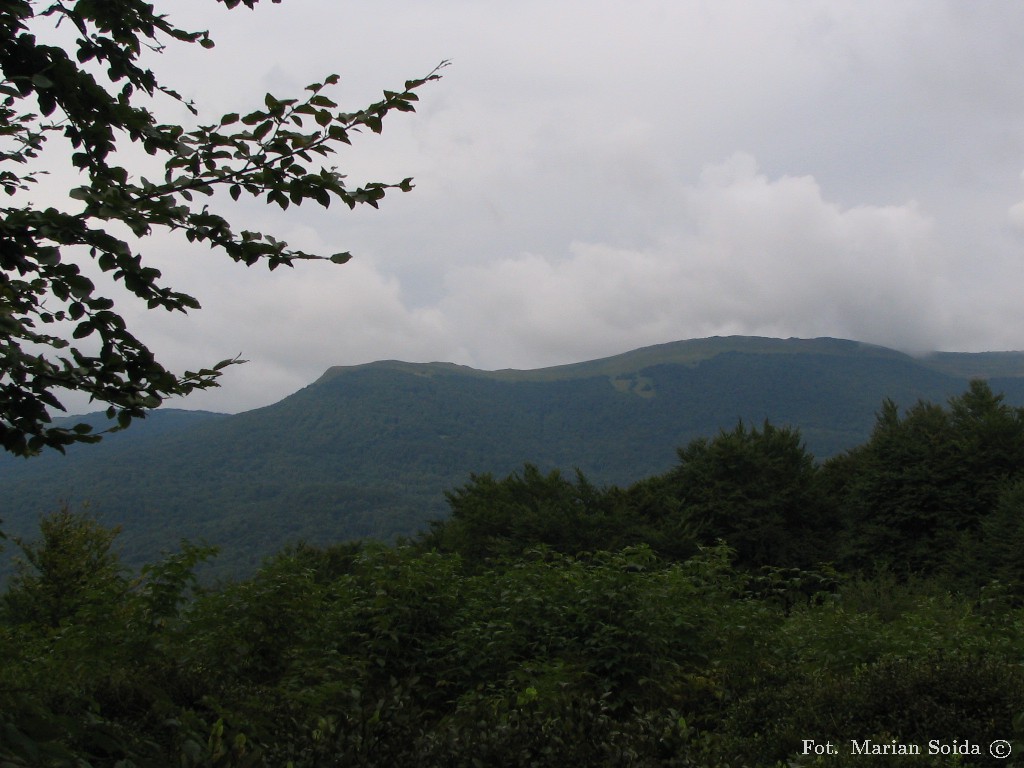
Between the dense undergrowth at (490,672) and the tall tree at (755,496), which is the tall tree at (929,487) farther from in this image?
the dense undergrowth at (490,672)

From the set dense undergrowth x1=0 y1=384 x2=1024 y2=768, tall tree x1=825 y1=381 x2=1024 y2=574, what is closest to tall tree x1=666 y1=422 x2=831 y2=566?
tall tree x1=825 y1=381 x2=1024 y2=574

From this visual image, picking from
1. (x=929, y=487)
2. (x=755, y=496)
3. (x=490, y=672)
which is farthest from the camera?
(x=755, y=496)

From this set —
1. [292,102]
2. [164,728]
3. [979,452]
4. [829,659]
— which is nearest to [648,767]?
[164,728]

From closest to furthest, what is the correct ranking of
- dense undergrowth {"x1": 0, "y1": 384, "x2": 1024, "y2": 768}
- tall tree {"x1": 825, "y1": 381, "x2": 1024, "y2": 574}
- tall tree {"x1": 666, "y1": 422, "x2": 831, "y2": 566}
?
dense undergrowth {"x1": 0, "y1": 384, "x2": 1024, "y2": 768} < tall tree {"x1": 825, "y1": 381, "x2": 1024, "y2": 574} < tall tree {"x1": 666, "y1": 422, "x2": 831, "y2": 566}

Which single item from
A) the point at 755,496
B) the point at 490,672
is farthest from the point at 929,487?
the point at 490,672

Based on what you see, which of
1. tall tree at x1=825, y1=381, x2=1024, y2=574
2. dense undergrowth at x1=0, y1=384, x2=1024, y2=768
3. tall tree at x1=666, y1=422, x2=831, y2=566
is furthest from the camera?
tall tree at x1=666, y1=422, x2=831, y2=566

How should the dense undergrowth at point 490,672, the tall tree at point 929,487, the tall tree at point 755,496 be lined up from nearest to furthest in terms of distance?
the dense undergrowth at point 490,672 < the tall tree at point 929,487 < the tall tree at point 755,496

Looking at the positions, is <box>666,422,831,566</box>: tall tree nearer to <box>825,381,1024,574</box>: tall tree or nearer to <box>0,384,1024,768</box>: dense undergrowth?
<box>825,381,1024,574</box>: tall tree

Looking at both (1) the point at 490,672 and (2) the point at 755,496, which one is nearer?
A: (1) the point at 490,672

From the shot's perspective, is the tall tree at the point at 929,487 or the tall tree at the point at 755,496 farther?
the tall tree at the point at 755,496

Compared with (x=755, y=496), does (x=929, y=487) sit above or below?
above

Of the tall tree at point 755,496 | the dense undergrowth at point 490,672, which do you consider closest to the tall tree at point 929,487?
the tall tree at point 755,496

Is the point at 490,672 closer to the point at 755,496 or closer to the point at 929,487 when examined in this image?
the point at 755,496

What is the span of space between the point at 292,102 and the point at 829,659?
6309 mm
